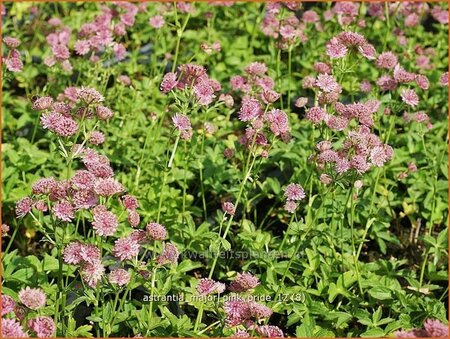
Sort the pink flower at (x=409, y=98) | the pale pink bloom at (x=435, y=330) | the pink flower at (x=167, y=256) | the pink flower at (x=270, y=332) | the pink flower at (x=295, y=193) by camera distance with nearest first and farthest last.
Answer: the pale pink bloom at (x=435, y=330)
the pink flower at (x=270, y=332)
the pink flower at (x=167, y=256)
the pink flower at (x=295, y=193)
the pink flower at (x=409, y=98)

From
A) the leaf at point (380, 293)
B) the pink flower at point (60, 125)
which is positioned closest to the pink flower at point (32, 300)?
the pink flower at point (60, 125)

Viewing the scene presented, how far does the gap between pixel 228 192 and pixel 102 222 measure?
1052 mm

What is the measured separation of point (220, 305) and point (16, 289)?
70 cm

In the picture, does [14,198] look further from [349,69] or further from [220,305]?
[349,69]

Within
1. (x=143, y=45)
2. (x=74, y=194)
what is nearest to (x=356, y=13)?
(x=143, y=45)

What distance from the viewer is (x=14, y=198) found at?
8.65ft

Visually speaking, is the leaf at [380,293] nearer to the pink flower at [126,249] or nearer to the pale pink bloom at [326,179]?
the pale pink bloom at [326,179]

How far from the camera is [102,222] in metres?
1.78

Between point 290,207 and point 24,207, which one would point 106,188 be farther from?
point 290,207

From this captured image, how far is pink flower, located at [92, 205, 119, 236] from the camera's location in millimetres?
1779

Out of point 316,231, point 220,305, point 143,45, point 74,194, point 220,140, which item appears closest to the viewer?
point 74,194

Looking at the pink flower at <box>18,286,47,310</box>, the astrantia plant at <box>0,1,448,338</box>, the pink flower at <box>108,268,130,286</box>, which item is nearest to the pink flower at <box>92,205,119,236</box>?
the astrantia plant at <box>0,1,448,338</box>

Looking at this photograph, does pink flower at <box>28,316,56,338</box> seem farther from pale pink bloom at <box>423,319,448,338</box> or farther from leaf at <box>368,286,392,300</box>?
leaf at <box>368,286,392,300</box>

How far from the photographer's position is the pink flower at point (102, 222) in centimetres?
178
